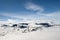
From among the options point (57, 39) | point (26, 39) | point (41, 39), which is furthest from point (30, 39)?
point (57, 39)

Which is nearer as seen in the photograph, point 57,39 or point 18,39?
point 57,39

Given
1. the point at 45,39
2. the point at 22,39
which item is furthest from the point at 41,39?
the point at 22,39

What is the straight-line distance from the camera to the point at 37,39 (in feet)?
24.2

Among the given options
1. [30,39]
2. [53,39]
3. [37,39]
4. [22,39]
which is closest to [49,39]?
[53,39]

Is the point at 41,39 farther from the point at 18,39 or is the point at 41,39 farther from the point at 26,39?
the point at 18,39

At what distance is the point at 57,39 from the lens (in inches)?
279

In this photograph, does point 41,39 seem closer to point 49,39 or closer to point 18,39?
point 49,39

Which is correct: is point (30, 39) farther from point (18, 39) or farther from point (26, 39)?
point (18, 39)

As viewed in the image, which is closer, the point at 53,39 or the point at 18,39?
the point at 53,39

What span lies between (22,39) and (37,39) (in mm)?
1111

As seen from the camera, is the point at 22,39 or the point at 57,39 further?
the point at 22,39

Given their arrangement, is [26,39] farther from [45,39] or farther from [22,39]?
[45,39]

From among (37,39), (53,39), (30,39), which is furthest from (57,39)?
(30,39)

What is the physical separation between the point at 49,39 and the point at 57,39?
1.79ft
